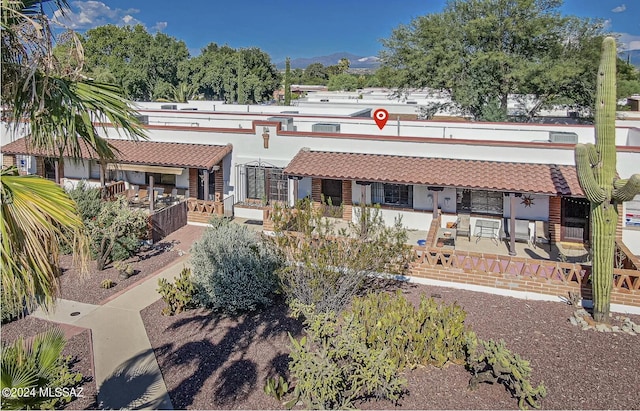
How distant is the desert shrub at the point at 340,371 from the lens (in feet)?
24.8

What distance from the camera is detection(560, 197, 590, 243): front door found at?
17344 millimetres

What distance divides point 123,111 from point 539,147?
1543 cm

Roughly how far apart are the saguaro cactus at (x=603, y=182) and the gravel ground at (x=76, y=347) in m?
10.7

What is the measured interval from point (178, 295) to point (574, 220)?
13348 mm

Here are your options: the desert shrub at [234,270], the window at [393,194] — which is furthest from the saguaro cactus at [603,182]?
the window at [393,194]

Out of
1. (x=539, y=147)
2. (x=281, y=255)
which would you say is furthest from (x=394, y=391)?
(x=539, y=147)

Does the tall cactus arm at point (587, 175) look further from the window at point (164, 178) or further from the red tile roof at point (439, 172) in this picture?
the window at point (164, 178)

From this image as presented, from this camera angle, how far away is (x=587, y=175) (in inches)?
441

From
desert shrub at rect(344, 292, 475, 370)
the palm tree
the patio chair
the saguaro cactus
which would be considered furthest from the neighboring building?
the palm tree

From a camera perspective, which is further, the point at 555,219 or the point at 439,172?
the point at 439,172

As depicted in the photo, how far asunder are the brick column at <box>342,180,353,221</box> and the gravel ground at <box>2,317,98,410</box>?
11.0m

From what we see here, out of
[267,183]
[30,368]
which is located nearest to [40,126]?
[30,368]

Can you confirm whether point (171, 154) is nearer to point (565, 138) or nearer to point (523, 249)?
point (523, 249)

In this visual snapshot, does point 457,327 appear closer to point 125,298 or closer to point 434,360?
point 434,360
